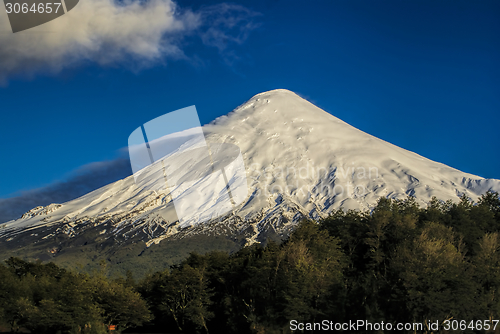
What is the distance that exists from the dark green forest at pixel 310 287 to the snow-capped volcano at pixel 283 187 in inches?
4008

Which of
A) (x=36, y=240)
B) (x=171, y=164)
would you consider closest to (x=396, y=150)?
(x=171, y=164)

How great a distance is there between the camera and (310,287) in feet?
115

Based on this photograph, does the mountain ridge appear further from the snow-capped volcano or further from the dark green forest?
the dark green forest

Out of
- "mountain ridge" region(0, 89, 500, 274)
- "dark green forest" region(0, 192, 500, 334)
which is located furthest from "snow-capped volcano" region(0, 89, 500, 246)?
"dark green forest" region(0, 192, 500, 334)

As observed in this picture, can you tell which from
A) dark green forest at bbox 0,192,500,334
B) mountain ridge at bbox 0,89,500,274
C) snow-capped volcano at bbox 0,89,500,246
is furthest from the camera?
snow-capped volcano at bbox 0,89,500,246

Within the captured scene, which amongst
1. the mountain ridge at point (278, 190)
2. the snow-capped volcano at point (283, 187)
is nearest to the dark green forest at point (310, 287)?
the mountain ridge at point (278, 190)

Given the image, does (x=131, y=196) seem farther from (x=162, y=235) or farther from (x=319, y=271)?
(x=319, y=271)

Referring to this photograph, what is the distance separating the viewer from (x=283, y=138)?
180000 millimetres

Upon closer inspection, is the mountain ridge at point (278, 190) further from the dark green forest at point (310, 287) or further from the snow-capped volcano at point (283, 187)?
the dark green forest at point (310, 287)

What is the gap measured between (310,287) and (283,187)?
426 feet

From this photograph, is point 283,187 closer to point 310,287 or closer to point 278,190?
point 278,190

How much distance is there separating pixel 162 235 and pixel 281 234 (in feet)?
134

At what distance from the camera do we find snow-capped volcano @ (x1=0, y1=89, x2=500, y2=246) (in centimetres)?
15438

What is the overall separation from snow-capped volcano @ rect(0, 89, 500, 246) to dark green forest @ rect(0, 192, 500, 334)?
101791 mm
